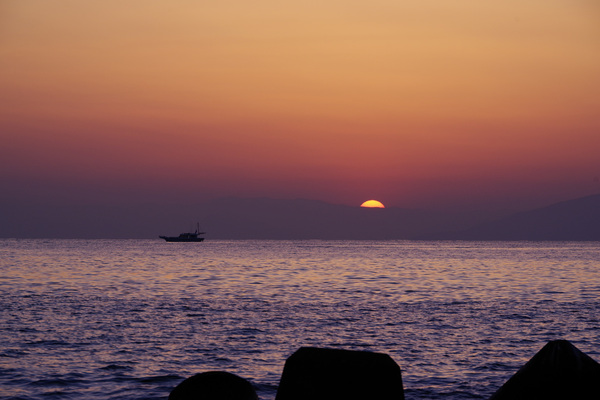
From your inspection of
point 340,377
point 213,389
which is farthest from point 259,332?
point 340,377

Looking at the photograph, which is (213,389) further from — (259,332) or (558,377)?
(259,332)

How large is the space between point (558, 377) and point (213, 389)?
354 cm

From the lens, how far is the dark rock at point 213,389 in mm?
6754

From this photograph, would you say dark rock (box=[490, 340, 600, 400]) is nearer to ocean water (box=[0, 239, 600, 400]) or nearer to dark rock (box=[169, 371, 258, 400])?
dark rock (box=[169, 371, 258, 400])

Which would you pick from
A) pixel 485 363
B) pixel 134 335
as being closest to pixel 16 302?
pixel 134 335

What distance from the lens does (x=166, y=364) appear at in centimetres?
1895

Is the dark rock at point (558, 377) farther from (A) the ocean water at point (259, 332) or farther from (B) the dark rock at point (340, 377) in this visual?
(A) the ocean water at point (259, 332)

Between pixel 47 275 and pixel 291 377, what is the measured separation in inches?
2388

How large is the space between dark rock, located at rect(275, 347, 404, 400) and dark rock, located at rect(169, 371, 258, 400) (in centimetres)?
42

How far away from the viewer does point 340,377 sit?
6586 millimetres

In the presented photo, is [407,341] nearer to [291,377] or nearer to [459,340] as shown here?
[459,340]

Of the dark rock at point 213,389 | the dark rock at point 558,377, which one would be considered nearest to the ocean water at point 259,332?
the dark rock at point 558,377

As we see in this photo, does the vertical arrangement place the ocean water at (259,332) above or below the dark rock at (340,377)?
below

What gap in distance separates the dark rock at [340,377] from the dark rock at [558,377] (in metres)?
1.47
